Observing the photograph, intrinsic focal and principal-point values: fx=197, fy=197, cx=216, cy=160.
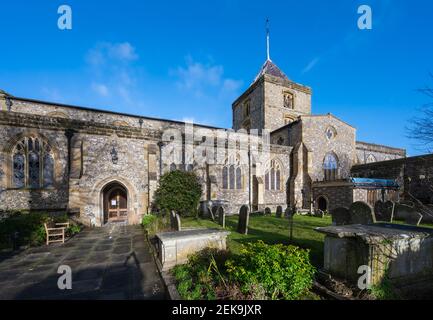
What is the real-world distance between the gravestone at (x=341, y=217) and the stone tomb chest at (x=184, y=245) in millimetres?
4699

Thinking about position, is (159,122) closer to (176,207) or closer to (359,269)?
(176,207)

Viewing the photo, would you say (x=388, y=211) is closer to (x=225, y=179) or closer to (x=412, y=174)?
(x=412, y=174)

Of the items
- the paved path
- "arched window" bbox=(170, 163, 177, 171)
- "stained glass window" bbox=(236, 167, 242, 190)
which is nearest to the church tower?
"stained glass window" bbox=(236, 167, 242, 190)

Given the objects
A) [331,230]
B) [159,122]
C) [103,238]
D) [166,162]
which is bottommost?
[103,238]

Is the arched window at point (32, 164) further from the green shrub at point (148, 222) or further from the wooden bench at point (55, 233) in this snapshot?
the green shrub at point (148, 222)

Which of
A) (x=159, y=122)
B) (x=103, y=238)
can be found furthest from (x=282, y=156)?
(x=103, y=238)

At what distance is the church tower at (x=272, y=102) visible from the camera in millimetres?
27234

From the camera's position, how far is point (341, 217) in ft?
24.4

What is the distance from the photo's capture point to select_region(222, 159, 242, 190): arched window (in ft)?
57.4

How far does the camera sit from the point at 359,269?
11.8 feet

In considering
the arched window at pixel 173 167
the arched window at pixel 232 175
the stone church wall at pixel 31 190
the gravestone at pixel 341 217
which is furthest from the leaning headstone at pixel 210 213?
the stone church wall at pixel 31 190

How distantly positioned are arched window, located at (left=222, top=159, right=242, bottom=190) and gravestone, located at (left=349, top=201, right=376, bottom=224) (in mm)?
11088

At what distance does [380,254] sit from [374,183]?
1713 cm

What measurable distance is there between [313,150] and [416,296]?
18.8m
